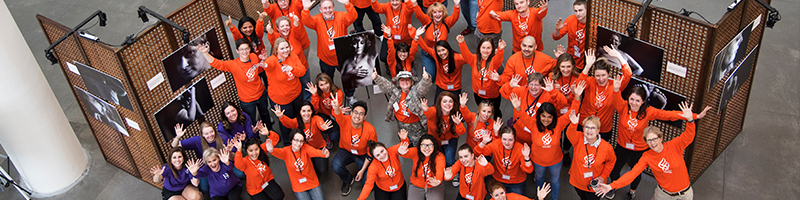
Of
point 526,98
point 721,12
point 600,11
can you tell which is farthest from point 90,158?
point 721,12

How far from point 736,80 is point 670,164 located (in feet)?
4.23

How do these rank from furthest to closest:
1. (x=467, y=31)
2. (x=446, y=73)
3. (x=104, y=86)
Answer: (x=467, y=31) < (x=446, y=73) < (x=104, y=86)

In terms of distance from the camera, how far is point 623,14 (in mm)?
5941

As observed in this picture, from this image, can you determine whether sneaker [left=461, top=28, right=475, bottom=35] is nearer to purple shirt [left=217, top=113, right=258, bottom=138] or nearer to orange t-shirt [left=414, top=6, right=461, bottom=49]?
orange t-shirt [left=414, top=6, right=461, bottom=49]

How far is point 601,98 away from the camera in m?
6.18

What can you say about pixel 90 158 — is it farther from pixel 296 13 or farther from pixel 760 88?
pixel 760 88

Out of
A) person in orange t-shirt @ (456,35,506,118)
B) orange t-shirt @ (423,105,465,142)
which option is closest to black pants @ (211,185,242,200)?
orange t-shirt @ (423,105,465,142)

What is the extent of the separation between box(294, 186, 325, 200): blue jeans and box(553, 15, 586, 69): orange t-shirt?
311 centimetres

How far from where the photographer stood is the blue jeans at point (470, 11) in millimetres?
9219

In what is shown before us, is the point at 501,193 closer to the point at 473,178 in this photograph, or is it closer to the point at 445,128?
the point at 473,178

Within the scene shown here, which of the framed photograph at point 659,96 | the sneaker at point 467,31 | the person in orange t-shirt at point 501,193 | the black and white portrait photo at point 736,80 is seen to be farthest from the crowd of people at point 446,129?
the sneaker at point 467,31

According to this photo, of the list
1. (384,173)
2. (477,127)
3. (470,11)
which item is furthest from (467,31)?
(384,173)

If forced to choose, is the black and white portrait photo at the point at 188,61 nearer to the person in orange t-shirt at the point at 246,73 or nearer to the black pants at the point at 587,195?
the person in orange t-shirt at the point at 246,73

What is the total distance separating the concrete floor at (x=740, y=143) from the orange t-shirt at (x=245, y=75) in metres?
0.92
